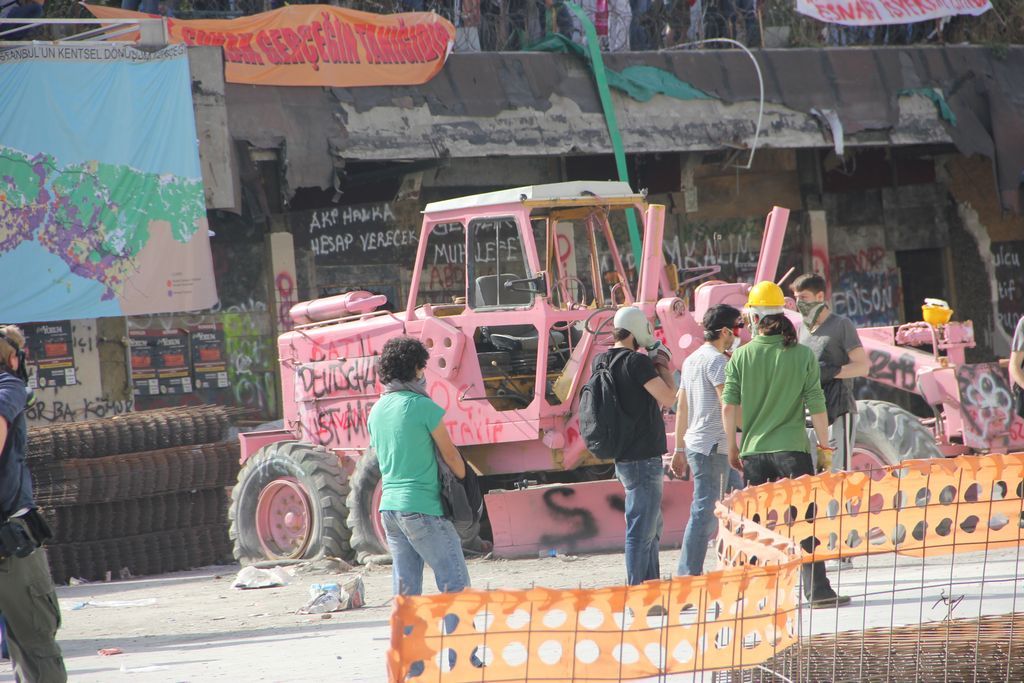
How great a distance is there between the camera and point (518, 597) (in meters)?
3.81

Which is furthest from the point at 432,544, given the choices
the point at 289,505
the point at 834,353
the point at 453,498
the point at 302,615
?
the point at 289,505

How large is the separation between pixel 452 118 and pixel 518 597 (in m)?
13.2

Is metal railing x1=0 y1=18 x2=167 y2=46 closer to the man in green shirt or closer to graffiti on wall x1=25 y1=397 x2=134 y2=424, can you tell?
graffiti on wall x1=25 y1=397 x2=134 y2=424

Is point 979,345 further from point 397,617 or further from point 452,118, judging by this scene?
point 397,617

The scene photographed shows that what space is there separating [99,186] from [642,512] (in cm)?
842

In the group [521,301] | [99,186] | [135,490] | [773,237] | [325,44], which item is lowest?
[135,490]

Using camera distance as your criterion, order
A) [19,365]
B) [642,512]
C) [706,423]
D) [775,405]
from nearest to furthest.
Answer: [19,365] → [775,405] → [642,512] → [706,423]

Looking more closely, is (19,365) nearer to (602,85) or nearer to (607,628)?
(607,628)

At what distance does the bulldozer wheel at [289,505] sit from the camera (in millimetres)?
11680

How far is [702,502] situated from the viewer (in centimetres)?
799

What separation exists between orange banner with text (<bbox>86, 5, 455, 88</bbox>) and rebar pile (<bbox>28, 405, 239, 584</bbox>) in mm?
4154

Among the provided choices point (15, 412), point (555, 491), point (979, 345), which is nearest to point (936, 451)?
point (555, 491)

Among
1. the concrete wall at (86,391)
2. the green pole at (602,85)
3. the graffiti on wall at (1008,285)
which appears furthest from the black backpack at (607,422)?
the graffiti on wall at (1008,285)

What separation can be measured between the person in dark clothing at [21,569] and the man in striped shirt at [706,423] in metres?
3.51
